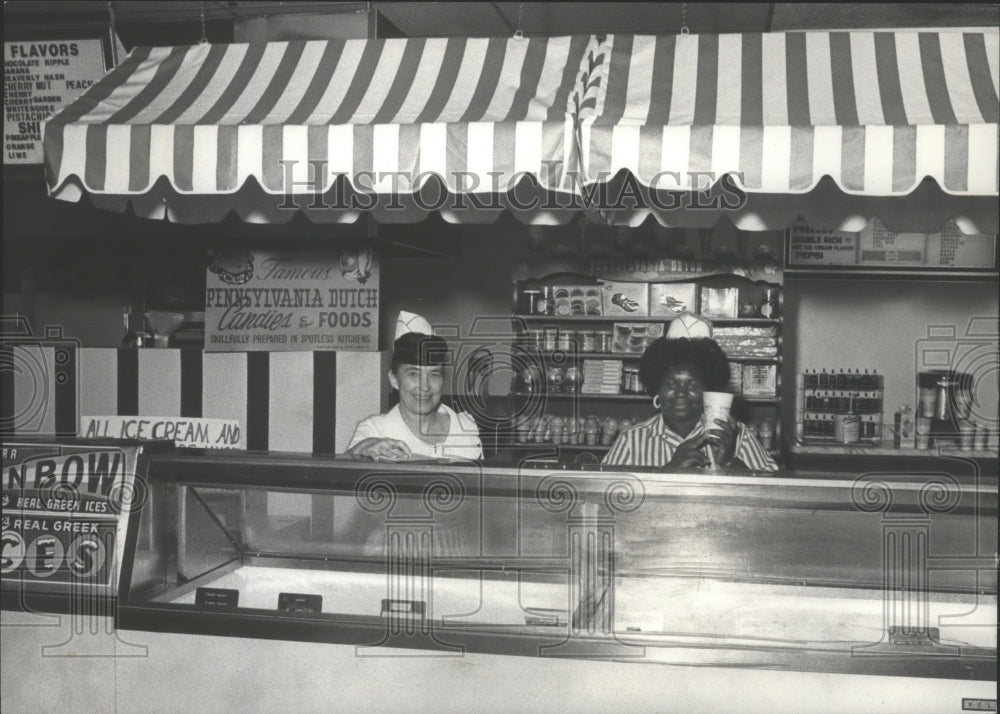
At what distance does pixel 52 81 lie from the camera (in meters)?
4.85

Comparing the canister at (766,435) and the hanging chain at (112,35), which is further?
the canister at (766,435)

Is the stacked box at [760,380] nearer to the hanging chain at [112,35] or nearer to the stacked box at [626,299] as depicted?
the stacked box at [626,299]

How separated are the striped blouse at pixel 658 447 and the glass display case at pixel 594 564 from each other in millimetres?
1008

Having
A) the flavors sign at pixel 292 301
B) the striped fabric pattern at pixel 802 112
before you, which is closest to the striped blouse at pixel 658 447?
the striped fabric pattern at pixel 802 112

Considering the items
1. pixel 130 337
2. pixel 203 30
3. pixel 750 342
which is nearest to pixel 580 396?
pixel 750 342

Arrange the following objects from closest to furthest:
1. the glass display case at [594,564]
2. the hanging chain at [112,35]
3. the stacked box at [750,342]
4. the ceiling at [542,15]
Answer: the glass display case at [594,564], the ceiling at [542,15], the hanging chain at [112,35], the stacked box at [750,342]

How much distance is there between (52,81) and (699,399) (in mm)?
3892

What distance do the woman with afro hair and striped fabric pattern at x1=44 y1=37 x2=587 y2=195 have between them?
4.09ft

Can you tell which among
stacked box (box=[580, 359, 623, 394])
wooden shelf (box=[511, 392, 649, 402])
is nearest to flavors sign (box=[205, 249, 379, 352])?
wooden shelf (box=[511, 392, 649, 402])

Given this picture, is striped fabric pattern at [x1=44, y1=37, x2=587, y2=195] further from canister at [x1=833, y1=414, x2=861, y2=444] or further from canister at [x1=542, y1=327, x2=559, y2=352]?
canister at [x1=833, y1=414, x2=861, y2=444]

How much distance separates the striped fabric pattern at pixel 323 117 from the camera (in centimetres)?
299

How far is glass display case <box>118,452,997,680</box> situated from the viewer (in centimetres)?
234

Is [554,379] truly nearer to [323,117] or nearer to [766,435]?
[766,435]

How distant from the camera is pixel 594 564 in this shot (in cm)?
258
